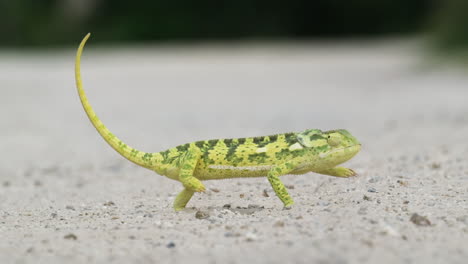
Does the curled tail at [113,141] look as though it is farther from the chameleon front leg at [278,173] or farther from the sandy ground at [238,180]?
the chameleon front leg at [278,173]

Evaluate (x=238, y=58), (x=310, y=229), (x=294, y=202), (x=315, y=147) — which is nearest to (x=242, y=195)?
(x=294, y=202)

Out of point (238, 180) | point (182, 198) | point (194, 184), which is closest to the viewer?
point (194, 184)

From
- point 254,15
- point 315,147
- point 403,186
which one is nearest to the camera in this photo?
point 315,147

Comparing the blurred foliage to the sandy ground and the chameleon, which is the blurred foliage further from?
the chameleon

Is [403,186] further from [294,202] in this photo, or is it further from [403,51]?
[403,51]

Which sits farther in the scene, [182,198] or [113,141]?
[182,198]

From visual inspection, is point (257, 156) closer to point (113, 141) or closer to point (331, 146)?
point (331, 146)

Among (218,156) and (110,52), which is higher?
(110,52)

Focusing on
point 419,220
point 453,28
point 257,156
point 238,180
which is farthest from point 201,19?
point 419,220
